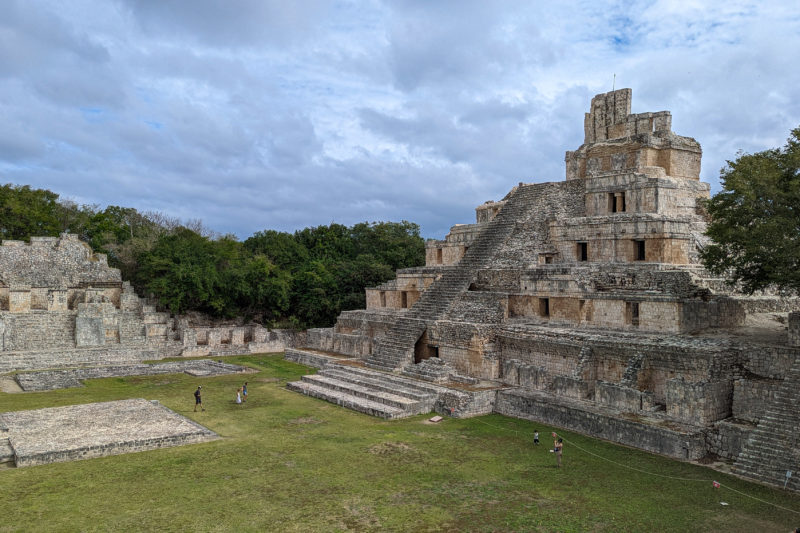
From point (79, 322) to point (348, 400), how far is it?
1459 cm

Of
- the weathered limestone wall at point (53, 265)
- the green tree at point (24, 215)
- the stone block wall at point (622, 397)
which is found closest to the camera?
the stone block wall at point (622, 397)

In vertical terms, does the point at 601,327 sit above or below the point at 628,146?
below

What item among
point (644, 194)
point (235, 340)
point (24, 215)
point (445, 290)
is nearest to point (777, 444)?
point (644, 194)

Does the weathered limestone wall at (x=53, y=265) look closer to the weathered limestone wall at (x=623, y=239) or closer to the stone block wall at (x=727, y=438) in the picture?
the weathered limestone wall at (x=623, y=239)

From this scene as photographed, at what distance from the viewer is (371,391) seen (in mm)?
17453

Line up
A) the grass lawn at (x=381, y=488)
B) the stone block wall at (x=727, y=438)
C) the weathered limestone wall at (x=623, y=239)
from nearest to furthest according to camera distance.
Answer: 1. the grass lawn at (x=381, y=488)
2. the stone block wall at (x=727, y=438)
3. the weathered limestone wall at (x=623, y=239)

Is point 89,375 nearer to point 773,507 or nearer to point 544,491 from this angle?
point 544,491

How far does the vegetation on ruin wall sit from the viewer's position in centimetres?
2922

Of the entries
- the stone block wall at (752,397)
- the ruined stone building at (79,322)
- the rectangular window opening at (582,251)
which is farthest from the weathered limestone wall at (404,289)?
the stone block wall at (752,397)

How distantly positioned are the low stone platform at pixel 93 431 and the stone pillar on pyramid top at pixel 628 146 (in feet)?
48.8

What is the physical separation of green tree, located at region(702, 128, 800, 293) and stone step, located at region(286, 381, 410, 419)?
8893 mm

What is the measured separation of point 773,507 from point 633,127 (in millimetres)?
14398

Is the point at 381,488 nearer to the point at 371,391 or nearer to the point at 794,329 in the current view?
the point at 371,391

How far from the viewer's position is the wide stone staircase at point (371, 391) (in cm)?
1591
